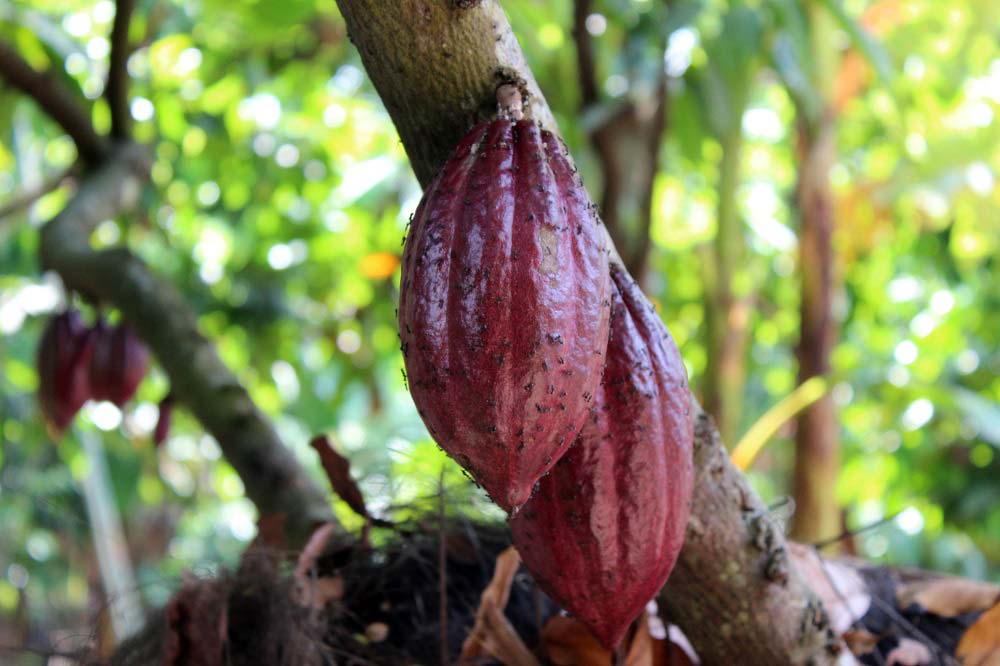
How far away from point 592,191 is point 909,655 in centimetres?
107

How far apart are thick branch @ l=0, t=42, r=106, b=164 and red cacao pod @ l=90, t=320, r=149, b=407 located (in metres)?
0.26

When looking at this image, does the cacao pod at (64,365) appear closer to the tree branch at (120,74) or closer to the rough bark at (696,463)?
the tree branch at (120,74)

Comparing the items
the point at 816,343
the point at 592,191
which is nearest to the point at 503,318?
the point at 592,191

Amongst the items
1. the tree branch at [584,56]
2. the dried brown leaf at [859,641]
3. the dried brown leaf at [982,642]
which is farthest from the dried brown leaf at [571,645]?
the tree branch at [584,56]

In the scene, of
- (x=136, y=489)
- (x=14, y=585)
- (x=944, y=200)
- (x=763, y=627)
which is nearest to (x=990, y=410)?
(x=944, y=200)

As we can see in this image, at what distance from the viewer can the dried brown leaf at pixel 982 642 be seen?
81 centimetres

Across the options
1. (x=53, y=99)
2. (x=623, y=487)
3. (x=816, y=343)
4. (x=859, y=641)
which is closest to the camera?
(x=623, y=487)

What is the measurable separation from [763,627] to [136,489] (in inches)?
109

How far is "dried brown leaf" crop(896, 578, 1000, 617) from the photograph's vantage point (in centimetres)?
88

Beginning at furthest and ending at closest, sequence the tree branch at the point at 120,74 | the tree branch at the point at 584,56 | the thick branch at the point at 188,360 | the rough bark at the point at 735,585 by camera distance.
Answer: the tree branch at the point at 584,56, the tree branch at the point at 120,74, the thick branch at the point at 188,360, the rough bark at the point at 735,585

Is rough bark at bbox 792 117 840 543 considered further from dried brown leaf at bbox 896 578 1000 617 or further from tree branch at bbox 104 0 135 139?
tree branch at bbox 104 0 135 139

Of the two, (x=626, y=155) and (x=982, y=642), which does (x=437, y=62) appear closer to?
(x=982, y=642)

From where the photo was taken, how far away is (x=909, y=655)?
81 cm

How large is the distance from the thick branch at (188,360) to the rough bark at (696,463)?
1.47 feet
